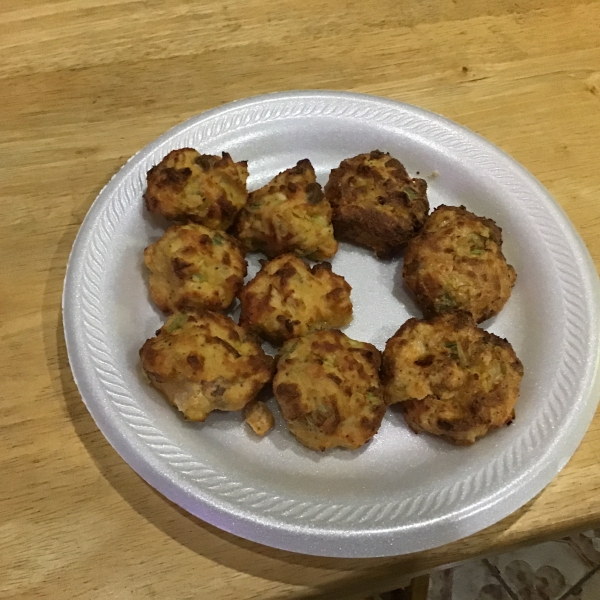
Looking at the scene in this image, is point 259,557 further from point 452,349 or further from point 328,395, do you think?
point 452,349

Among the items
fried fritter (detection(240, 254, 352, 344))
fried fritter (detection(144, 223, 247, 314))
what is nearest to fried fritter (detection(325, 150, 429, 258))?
fried fritter (detection(240, 254, 352, 344))

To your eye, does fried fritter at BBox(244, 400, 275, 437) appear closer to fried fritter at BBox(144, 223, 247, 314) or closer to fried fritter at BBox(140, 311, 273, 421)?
fried fritter at BBox(140, 311, 273, 421)

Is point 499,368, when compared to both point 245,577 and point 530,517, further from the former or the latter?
point 245,577

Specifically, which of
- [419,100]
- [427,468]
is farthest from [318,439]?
[419,100]

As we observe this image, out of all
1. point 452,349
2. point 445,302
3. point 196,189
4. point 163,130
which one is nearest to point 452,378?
point 452,349

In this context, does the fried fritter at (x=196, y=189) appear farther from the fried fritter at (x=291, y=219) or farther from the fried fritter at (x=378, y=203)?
the fried fritter at (x=378, y=203)

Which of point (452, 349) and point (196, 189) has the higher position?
point (196, 189)
